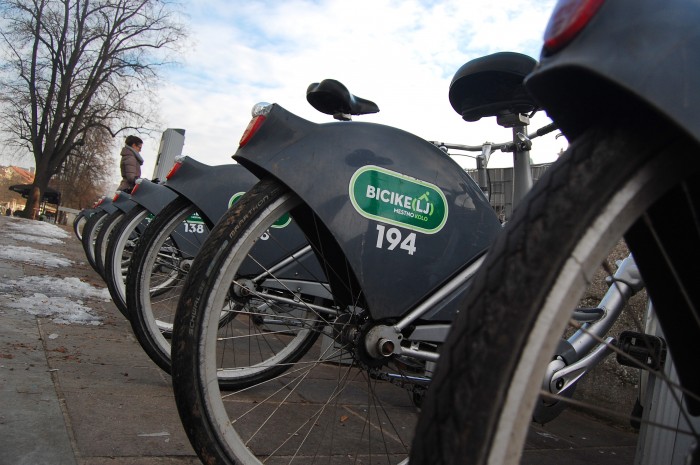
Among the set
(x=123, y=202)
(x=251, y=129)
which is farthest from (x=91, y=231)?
(x=251, y=129)

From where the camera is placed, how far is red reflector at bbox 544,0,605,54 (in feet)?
3.17

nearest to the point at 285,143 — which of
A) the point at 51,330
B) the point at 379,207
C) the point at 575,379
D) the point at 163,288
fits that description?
the point at 379,207

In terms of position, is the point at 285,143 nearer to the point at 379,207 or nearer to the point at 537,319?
the point at 379,207

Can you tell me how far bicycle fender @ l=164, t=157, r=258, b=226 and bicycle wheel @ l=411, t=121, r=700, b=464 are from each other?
2958 millimetres

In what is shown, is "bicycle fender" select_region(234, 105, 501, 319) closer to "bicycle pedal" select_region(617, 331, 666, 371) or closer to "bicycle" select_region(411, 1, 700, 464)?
"bicycle pedal" select_region(617, 331, 666, 371)

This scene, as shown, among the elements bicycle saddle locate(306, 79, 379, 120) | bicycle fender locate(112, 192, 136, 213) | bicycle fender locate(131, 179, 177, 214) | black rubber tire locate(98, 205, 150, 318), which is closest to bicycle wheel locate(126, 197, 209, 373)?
black rubber tire locate(98, 205, 150, 318)

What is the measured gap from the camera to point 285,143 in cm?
213

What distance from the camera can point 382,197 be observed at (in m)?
2.19

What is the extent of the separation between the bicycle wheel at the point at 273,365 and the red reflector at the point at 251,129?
0.53 ft

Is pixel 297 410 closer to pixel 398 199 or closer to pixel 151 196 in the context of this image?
pixel 398 199

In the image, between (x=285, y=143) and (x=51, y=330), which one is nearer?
(x=285, y=143)

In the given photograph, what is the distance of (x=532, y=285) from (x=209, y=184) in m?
3.18

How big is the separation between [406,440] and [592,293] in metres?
1.64

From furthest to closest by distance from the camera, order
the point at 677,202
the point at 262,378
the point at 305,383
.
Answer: the point at 305,383 < the point at 262,378 < the point at 677,202
